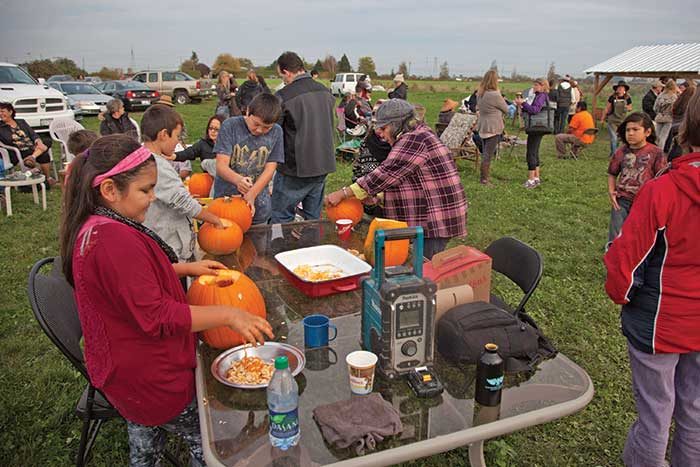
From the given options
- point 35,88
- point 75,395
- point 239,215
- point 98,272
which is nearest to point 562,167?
point 239,215

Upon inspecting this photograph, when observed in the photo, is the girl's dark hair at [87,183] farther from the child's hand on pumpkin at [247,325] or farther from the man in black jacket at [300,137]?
the man in black jacket at [300,137]

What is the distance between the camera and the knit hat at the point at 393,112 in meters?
3.72

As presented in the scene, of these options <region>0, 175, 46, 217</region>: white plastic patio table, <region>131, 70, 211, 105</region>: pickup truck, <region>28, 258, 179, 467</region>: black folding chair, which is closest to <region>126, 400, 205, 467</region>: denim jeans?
<region>28, 258, 179, 467</region>: black folding chair

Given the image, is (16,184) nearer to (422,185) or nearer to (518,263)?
(422,185)

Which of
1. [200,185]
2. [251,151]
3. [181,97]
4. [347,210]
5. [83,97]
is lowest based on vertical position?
[200,185]

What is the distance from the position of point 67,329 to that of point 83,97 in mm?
22632

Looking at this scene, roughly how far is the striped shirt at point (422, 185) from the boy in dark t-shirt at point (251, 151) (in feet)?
3.09

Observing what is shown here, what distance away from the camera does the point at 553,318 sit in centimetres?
496

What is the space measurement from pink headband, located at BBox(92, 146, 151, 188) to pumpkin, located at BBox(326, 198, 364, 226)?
7.14 feet

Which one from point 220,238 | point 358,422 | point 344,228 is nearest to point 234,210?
point 220,238

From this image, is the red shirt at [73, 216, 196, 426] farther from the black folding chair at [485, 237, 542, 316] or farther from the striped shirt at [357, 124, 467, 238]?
the striped shirt at [357, 124, 467, 238]

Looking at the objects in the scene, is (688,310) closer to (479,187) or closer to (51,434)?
(51,434)

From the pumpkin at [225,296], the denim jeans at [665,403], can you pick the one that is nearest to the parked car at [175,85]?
the pumpkin at [225,296]

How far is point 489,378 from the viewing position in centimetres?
183
